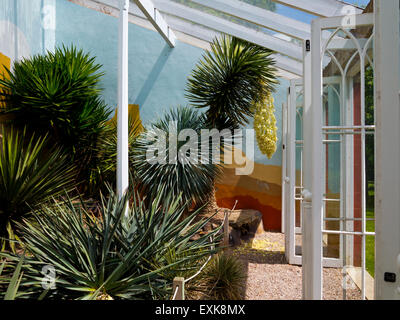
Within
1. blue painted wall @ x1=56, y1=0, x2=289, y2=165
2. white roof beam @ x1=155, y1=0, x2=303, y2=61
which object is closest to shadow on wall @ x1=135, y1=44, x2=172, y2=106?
blue painted wall @ x1=56, y1=0, x2=289, y2=165

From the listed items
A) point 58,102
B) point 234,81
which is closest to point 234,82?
point 234,81

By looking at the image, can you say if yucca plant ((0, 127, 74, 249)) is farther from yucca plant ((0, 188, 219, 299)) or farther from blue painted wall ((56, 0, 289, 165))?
blue painted wall ((56, 0, 289, 165))

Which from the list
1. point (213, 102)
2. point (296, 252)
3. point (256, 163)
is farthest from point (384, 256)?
point (256, 163)

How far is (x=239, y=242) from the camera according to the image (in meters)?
4.99

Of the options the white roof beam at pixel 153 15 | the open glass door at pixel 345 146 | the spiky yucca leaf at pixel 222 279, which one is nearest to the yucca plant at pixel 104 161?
the white roof beam at pixel 153 15

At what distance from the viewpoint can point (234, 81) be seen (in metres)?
5.11

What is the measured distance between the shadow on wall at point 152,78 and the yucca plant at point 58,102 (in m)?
1.37

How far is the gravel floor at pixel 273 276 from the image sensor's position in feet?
6.68

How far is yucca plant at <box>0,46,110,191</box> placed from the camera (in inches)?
183

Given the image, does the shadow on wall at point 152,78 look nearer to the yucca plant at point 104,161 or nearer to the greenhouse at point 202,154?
the greenhouse at point 202,154

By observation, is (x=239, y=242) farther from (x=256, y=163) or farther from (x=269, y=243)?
(x=256, y=163)

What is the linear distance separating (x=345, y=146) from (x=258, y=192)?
4353 mm

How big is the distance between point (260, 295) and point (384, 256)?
2225 mm

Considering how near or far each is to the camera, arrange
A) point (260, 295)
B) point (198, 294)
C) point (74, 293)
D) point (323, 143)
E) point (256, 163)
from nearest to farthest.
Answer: point (74, 293) → point (323, 143) → point (198, 294) → point (260, 295) → point (256, 163)
